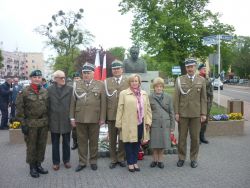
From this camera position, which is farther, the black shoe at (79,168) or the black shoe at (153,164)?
the black shoe at (153,164)

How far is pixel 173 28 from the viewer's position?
107ft

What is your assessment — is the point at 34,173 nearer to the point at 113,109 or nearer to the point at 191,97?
the point at 113,109

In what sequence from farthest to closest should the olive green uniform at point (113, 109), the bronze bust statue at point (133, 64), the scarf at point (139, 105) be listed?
the bronze bust statue at point (133, 64), the olive green uniform at point (113, 109), the scarf at point (139, 105)

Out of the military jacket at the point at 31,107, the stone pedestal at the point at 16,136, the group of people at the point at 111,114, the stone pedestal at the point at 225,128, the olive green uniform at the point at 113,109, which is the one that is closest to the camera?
the military jacket at the point at 31,107

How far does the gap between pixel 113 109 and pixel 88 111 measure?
20.5 inches

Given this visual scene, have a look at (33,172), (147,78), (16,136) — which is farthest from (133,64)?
(16,136)

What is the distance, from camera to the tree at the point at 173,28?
32.4 metres

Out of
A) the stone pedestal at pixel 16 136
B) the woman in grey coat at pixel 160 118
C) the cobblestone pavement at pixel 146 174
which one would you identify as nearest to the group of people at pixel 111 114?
the woman in grey coat at pixel 160 118

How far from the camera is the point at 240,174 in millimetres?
7387

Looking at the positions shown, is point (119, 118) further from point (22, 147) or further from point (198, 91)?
point (22, 147)

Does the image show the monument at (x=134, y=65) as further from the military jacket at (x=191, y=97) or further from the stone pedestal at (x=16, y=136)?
the stone pedestal at (x=16, y=136)

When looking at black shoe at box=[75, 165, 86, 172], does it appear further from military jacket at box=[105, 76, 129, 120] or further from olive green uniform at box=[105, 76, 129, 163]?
military jacket at box=[105, 76, 129, 120]

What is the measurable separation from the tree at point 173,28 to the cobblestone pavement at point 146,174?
78.2 ft

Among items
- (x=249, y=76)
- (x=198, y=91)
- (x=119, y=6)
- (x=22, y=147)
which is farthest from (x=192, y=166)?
(x=249, y=76)
